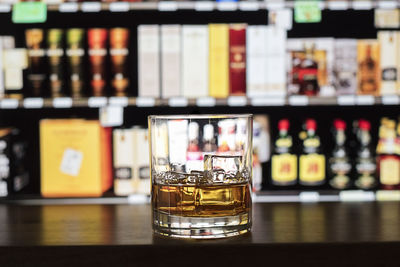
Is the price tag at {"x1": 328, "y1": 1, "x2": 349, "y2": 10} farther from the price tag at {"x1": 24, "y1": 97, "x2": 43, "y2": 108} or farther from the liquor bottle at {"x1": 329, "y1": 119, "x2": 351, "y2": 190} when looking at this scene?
the price tag at {"x1": 24, "y1": 97, "x2": 43, "y2": 108}

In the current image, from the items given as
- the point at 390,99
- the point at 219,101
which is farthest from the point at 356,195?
the point at 219,101

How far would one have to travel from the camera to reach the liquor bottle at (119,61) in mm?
2283

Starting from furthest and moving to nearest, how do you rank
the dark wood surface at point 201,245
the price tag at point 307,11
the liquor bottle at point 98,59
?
the liquor bottle at point 98,59
the price tag at point 307,11
the dark wood surface at point 201,245

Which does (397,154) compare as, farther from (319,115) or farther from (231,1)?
(231,1)

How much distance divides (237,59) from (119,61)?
1.79ft

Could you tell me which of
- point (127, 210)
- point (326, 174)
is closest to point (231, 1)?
point (326, 174)

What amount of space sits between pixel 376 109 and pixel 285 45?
Result: 2.52 ft

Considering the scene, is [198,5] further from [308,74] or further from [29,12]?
[29,12]

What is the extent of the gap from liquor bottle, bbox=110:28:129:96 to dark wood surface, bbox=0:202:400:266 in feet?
4.62

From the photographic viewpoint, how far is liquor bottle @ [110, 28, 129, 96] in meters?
2.28

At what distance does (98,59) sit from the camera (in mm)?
2293

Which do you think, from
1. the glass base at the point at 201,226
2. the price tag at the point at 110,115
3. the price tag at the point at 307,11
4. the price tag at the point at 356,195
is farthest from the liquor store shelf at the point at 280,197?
the glass base at the point at 201,226

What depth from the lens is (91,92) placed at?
2311 millimetres

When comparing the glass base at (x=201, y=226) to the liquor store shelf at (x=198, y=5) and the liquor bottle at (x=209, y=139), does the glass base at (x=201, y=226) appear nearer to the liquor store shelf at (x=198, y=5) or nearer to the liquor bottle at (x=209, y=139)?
the liquor bottle at (x=209, y=139)
